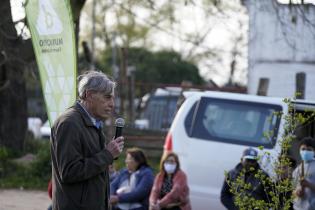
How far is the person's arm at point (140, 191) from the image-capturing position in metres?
10.0

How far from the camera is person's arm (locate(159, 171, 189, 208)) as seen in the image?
9.77 meters

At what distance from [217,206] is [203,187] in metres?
0.30

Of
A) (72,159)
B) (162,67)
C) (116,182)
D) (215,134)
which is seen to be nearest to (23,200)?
(116,182)

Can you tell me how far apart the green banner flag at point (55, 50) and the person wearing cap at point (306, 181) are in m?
3.01

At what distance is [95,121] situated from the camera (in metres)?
5.14

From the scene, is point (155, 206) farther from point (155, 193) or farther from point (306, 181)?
point (306, 181)

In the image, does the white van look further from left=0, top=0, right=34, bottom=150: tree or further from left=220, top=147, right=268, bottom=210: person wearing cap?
left=0, top=0, right=34, bottom=150: tree

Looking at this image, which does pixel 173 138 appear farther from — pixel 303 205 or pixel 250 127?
pixel 303 205

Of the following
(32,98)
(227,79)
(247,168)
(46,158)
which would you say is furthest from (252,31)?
(32,98)

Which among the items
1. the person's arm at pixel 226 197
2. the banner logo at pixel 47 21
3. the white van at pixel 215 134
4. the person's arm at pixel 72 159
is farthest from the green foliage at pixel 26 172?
the person's arm at pixel 72 159

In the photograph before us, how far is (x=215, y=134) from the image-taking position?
1038 cm

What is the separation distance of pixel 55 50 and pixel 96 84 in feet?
6.69

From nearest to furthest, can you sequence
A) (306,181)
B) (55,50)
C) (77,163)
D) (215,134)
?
(77,163) < (55,50) < (306,181) < (215,134)

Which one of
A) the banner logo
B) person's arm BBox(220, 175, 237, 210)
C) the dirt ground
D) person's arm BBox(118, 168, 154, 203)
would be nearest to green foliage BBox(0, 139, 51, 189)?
the dirt ground
